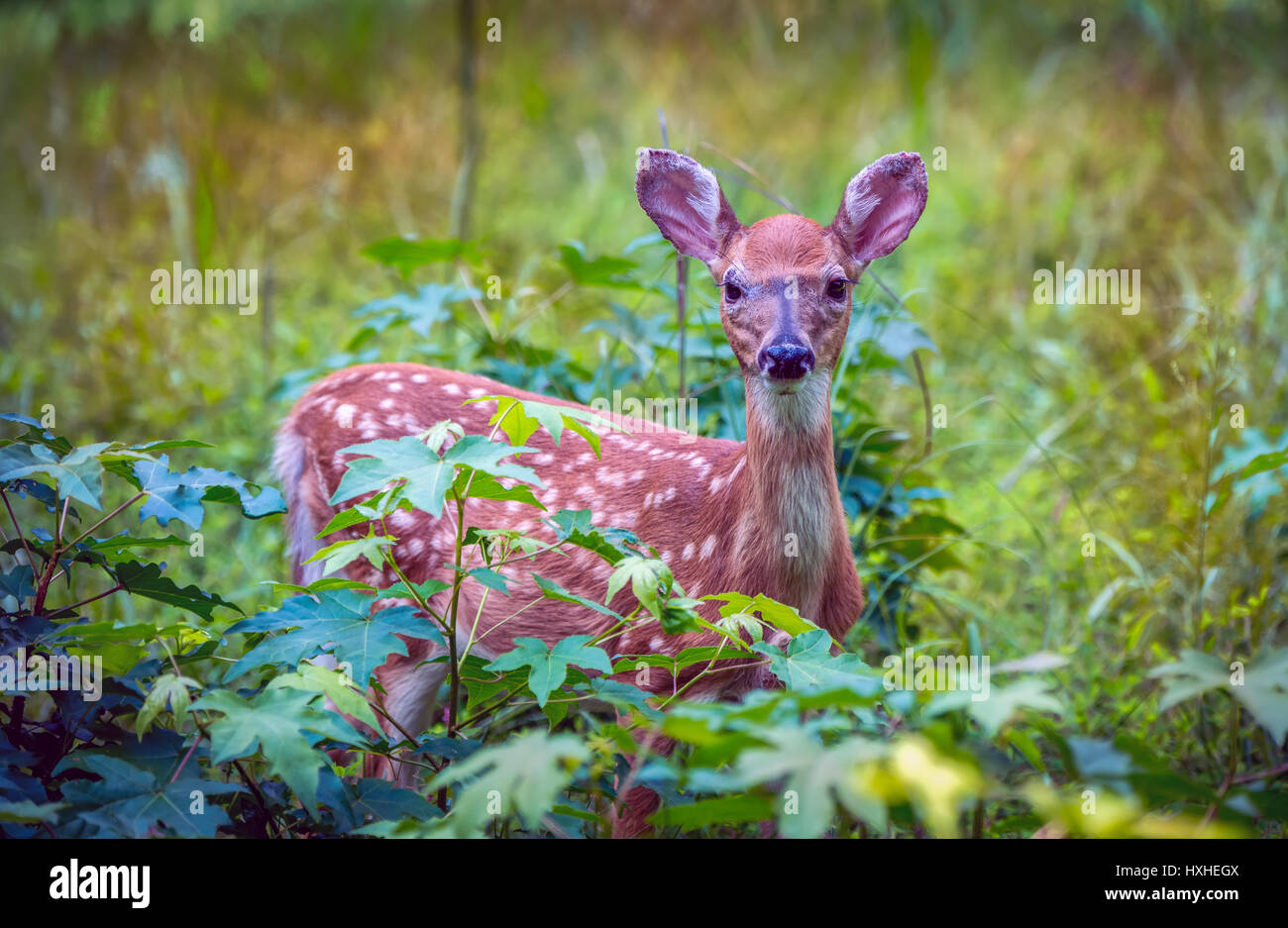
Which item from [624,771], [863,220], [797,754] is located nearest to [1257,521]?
[863,220]

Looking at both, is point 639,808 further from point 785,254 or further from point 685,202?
point 685,202

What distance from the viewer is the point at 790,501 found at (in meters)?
3.13

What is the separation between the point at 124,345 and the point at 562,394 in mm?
2742

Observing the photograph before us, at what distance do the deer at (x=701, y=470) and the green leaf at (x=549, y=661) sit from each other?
0.51 meters

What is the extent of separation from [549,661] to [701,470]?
1274 mm

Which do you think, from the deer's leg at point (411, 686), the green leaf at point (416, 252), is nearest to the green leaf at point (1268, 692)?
the deer's leg at point (411, 686)

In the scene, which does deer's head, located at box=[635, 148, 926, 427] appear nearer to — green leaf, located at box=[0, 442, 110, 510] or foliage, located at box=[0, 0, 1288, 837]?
foliage, located at box=[0, 0, 1288, 837]

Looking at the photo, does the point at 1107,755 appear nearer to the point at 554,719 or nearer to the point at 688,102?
the point at 554,719

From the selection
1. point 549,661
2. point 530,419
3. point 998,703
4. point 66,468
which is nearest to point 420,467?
point 530,419

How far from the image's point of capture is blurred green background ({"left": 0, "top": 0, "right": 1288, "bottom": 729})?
4.48 metres

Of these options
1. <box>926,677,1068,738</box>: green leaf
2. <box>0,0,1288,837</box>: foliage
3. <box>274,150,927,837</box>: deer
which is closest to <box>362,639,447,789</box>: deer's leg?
<box>274,150,927,837</box>: deer

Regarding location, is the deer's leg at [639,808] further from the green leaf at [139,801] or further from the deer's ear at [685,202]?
the deer's ear at [685,202]

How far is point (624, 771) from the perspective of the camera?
258 cm

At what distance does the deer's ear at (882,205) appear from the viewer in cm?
323
